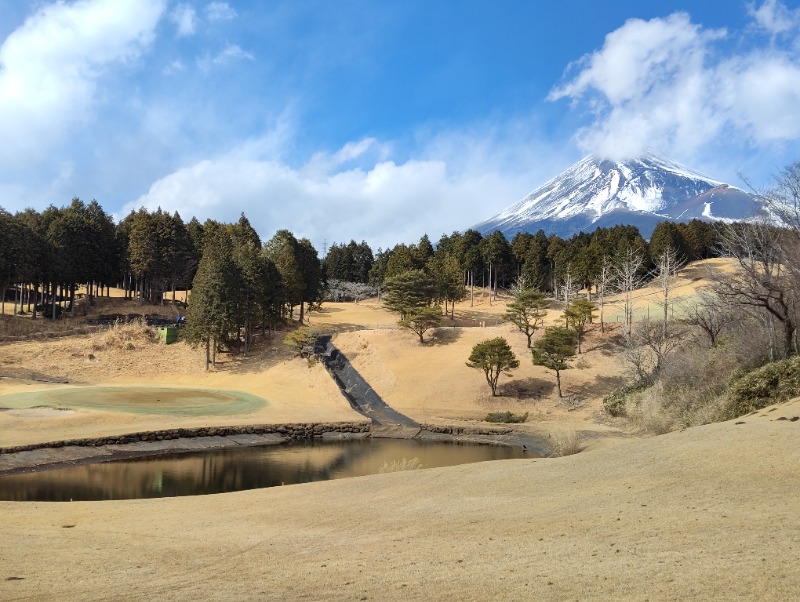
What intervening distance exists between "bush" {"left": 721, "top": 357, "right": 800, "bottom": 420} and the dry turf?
2142 mm

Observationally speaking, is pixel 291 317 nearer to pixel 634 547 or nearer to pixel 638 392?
pixel 638 392

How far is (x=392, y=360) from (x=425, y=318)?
5011mm

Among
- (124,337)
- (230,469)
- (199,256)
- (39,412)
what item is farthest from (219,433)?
(199,256)

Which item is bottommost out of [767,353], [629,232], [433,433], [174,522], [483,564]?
[433,433]

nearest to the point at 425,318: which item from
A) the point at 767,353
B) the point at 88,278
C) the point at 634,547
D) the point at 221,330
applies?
the point at 221,330

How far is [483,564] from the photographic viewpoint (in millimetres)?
7793

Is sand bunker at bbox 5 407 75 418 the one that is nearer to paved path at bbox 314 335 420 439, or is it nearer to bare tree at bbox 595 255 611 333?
paved path at bbox 314 335 420 439

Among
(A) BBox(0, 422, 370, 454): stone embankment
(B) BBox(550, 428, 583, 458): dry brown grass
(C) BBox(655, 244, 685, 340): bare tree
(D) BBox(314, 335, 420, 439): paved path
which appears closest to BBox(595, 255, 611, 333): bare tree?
(C) BBox(655, 244, 685, 340): bare tree

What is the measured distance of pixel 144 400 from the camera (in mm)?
35594

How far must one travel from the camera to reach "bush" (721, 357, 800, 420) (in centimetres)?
1944

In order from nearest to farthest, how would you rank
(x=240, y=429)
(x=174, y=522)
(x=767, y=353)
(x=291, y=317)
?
(x=174, y=522) → (x=767, y=353) → (x=240, y=429) → (x=291, y=317)

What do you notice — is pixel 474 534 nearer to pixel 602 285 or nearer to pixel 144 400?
pixel 144 400

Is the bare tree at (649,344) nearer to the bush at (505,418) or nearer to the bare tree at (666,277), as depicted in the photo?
the bare tree at (666,277)

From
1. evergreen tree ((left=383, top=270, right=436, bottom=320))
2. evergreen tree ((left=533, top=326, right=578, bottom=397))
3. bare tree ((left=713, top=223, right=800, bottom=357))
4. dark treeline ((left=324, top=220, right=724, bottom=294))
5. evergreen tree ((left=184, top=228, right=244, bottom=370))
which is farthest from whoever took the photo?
dark treeline ((left=324, top=220, right=724, bottom=294))
